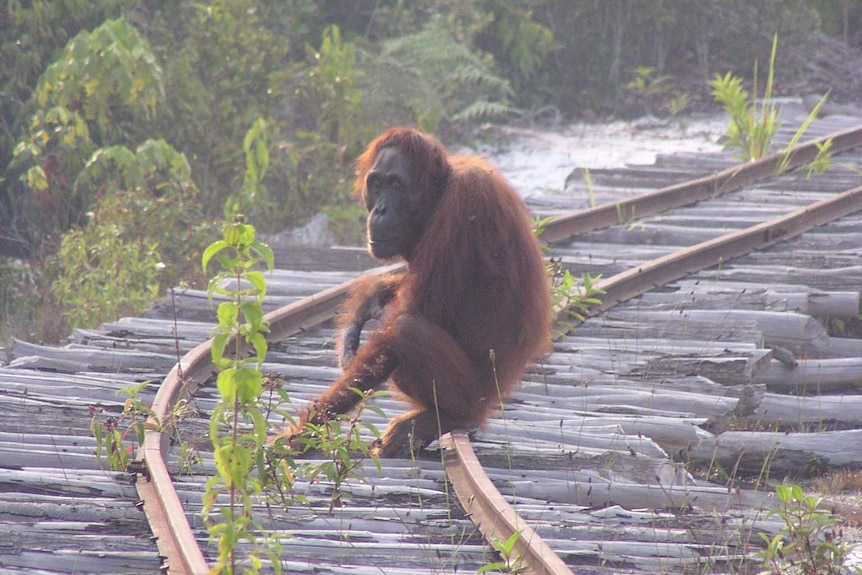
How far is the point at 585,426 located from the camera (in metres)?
4.42

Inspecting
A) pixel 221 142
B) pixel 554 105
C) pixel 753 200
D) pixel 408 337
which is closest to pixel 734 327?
pixel 408 337

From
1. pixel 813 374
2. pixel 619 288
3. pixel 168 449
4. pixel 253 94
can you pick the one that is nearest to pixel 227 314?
pixel 168 449

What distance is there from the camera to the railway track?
3.21 metres

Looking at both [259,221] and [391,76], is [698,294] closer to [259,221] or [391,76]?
[259,221]

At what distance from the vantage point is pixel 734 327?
5547 mm

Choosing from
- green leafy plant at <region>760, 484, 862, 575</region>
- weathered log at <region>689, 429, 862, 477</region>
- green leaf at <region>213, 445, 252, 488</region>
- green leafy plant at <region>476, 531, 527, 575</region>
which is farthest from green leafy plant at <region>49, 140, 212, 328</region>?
green leafy plant at <region>760, 484, 862, 575</region>

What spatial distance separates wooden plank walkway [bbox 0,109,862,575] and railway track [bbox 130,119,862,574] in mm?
68

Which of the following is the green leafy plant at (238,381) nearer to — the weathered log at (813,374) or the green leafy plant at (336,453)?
the green leafy plant at (336,453)

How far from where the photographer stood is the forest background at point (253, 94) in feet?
27.5

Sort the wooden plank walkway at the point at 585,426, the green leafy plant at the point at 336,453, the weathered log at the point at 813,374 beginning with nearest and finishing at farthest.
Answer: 1. the wooden plank walkway at the point at 585,426
2. the green leafy plant at the point at 336,453
3. the weathered log at the point at 813,374

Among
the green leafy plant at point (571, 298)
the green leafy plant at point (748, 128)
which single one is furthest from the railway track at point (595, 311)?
the green leafy plant at point (748, 128)

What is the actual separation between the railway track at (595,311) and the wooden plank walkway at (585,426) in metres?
0.07

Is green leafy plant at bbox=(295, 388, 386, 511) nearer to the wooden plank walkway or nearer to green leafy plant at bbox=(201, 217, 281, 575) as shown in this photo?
the wooden plank walkway

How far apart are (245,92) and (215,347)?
8.06m
